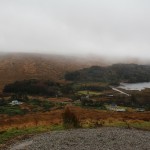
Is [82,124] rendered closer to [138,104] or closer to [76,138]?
[76,138]

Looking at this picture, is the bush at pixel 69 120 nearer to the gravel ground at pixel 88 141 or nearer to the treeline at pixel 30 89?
the gravel ground at pixel 88 141

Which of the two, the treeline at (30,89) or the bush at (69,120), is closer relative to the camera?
the bush at (69,120)

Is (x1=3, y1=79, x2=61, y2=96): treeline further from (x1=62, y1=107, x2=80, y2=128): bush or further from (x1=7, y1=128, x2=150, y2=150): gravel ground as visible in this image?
(x1=7, y1=128, x2=150, y2=150): gravel ground

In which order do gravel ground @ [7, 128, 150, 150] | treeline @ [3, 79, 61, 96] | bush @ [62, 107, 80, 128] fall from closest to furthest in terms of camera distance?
gravel ground @ [7, 128, 150, 150] → bush @ [62, 107, 80, 128] → treeline @ [3, 79, 61, 96]

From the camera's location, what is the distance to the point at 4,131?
160 ft

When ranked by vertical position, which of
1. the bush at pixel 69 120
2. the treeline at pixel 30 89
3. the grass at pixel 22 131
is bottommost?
the treeline at pixel 30 89

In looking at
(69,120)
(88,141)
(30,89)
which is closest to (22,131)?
(69,120)

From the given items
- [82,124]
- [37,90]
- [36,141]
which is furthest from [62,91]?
[36,141]

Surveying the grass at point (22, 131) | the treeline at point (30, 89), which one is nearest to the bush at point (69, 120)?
the grass at point (22, 131)

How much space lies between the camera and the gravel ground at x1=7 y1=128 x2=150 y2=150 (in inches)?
1427

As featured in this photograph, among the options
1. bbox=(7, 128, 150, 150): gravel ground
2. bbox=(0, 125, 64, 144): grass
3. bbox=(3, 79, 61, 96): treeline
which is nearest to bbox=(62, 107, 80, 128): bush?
bbox=(0, 125, 64, 144): grass

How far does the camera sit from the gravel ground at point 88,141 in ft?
119

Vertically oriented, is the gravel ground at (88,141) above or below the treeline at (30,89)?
above

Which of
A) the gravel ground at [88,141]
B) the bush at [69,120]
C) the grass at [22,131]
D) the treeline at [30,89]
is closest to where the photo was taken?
the gravel ground at [88,141]
